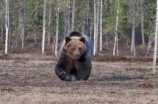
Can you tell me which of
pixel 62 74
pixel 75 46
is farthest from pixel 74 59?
pixel 62 74

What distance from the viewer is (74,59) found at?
1398cm

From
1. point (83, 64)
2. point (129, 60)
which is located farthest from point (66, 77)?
point (129, 60)

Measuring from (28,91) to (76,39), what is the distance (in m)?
3.87

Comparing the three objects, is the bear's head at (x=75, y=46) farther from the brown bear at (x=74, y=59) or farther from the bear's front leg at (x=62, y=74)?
the bear's front leg at (x=62, y=74)

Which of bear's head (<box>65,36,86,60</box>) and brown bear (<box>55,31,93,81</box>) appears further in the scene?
brown bear (<box>55,31,93,81</box>)

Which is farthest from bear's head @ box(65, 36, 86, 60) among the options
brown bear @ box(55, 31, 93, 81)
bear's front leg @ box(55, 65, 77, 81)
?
bear's front leg @ box(55, 65, 77, 81)

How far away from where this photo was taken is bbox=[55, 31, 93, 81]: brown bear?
13.8 m

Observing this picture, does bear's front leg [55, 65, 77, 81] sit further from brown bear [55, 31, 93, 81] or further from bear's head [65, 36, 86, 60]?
bear's head [65, 36, 86, 60]

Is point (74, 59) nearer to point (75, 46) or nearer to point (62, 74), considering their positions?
point (75, 46)

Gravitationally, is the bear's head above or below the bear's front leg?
above

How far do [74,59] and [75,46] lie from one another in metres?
0.48

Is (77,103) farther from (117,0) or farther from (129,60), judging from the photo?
(117,0)

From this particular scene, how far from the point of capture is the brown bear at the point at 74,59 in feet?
45.3

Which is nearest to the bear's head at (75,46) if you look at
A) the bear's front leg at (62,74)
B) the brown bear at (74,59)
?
the brown bear at (74,59)
